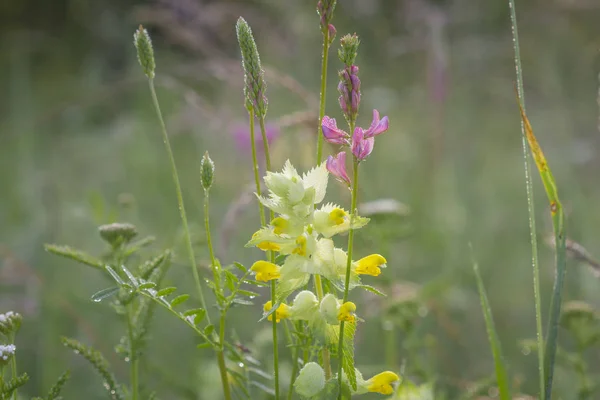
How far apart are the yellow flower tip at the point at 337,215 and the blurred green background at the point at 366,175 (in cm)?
62

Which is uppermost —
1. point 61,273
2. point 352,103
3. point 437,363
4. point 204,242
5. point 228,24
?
point 228,24

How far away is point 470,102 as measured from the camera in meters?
3.88

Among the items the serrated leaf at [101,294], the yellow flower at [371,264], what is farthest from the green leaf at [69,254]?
the yellow flower at [371,264]

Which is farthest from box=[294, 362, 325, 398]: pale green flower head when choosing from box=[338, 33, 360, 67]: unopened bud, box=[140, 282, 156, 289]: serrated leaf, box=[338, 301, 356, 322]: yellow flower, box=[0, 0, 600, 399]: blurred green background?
box=[0, 0, 600, 399]: blurred green background

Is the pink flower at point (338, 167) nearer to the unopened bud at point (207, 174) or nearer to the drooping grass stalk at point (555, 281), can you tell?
the unopened bud at point (207, 174)

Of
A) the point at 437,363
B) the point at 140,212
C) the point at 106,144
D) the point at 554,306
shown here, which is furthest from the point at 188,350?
the point at 106,144

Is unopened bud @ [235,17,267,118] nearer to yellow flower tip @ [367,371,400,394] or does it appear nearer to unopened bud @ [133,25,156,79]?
unopened bud @ [133,25,156,79]

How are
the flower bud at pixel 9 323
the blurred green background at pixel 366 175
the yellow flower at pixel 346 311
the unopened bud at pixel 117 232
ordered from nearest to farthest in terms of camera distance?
the yellow flower at pixel 346 311 < the flower bud at pixel 9 323 < the unopened bud at pixel 117 232 < the blurred green background at pixel 366 175

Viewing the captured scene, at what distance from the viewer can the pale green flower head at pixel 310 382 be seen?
660 mm

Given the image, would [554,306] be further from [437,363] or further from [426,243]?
[426,243]

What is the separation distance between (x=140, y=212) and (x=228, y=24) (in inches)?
33.7

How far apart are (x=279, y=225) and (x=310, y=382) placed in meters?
0.16

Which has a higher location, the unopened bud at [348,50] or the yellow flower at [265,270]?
the unopened bud at [348,50]

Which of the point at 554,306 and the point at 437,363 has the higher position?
the point at 554,306
